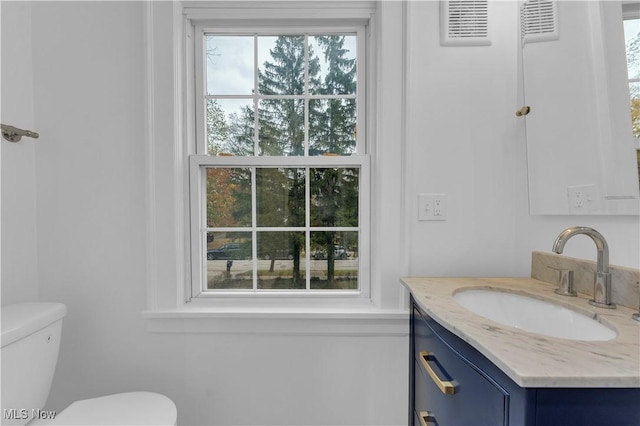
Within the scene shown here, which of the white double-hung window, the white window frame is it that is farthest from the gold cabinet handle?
the white double-hung window

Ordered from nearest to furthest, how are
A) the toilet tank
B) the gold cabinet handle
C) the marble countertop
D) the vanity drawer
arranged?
the marble countertop → the vanity drawer → the gold cabinet handle → the toilet tank

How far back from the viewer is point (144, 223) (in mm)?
1188

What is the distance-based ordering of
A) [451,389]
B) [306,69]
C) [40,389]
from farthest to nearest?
[306,69] < [40,389] < [451,389]

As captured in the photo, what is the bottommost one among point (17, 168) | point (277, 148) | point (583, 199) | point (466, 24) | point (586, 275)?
point (586, 275)

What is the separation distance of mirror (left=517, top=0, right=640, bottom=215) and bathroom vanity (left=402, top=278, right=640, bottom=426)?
0.37 m

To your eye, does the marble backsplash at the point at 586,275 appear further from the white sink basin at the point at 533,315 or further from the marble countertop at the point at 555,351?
the white sink basin at the point at 533,315

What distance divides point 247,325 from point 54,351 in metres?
0.71

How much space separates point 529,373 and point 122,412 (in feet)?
4.04

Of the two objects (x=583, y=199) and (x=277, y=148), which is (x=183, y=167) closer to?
(x=277, y=148)

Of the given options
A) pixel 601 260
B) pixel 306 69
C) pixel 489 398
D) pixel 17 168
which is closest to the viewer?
pixel 489 398

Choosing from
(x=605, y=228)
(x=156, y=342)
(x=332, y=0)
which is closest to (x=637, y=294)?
(x=605, y=228)

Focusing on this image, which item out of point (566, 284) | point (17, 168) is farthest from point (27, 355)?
point (566, 284)

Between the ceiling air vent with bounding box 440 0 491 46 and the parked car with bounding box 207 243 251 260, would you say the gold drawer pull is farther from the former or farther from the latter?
the ceiling air vent with bounding box 440 0 491 46

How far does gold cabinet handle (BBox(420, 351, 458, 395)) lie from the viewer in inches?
27.1
